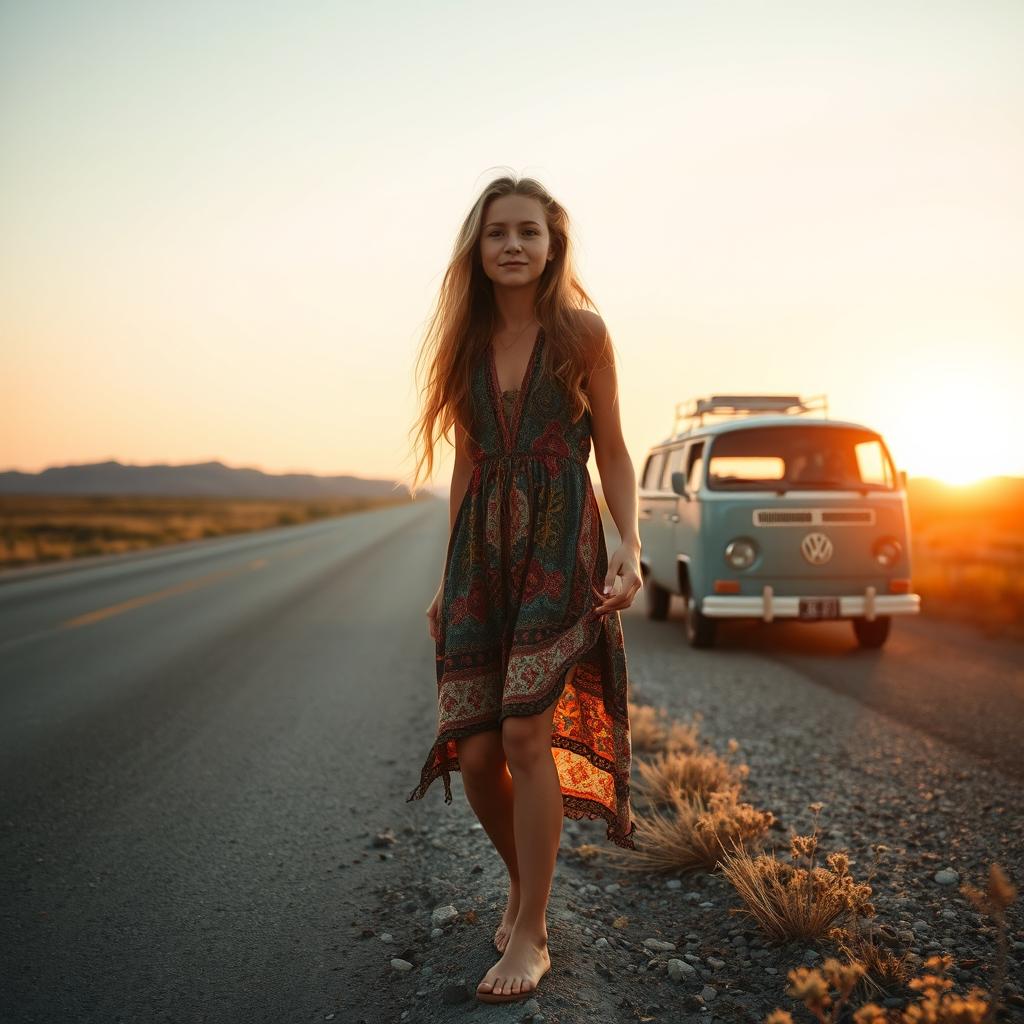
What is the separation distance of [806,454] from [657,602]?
287 cm

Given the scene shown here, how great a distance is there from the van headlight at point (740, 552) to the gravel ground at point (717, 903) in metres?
2.64

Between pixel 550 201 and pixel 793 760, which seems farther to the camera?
pixel 793 760

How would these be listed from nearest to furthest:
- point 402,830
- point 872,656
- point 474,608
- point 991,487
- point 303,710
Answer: point 474,608 → point 402,830 → point 303,710 → point 872,656 → point 991,487

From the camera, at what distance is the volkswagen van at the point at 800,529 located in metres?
7.74

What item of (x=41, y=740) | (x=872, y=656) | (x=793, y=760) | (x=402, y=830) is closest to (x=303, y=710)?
(x=41, y=740)

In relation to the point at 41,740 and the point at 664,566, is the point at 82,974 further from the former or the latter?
the point at 664,566

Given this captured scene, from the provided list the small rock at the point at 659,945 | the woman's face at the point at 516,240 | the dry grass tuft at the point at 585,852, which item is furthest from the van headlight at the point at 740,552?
the woman's face at the point at 516,240

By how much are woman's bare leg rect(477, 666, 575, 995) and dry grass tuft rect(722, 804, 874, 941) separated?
790 millimetres

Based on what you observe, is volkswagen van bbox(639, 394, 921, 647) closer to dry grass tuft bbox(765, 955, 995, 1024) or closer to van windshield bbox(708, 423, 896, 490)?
van windshield bbox(708, 423, 896, 490)

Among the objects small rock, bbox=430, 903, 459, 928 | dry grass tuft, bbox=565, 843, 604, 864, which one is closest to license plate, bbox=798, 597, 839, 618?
dry grass tuft, bbox=565, 843, 604, 864

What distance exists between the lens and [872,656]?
315 inches

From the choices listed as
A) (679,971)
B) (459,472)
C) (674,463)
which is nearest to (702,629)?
(674,463)

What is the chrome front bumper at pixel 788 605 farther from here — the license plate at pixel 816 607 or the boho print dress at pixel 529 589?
the boho print dress at pixel 529 589

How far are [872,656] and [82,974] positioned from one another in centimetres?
701
